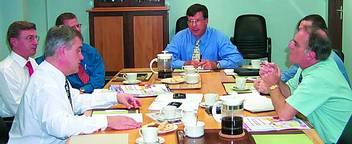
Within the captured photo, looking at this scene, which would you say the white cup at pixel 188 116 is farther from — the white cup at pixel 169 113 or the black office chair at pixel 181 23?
the black office chair at pixel 181 23

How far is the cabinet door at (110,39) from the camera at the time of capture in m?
6.18

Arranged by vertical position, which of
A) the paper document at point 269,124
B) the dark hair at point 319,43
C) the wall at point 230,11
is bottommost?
the paper document at point 269,124

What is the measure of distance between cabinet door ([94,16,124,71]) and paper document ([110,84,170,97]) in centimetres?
307

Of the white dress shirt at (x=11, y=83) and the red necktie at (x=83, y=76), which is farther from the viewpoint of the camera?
the red necktie at (x=83, y=76)

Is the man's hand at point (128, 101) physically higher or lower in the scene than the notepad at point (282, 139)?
higher

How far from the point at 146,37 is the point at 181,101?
11.7ft

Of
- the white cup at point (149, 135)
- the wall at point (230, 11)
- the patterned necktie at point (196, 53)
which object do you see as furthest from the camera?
the wall at point (230, 11)

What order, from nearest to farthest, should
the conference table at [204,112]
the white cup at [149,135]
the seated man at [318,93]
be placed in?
the white cup at [149,135] → the conference table at [204,112] → the seated man at [318,93]

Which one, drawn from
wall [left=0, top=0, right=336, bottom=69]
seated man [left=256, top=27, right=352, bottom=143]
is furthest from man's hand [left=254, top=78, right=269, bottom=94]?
wall [left=0, top=0, right=336, bottom=69]

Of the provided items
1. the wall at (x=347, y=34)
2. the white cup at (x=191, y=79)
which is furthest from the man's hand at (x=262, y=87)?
the wall at (x=347, y=34)

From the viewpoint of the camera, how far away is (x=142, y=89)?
306 cm

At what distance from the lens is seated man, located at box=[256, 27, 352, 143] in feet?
7.46

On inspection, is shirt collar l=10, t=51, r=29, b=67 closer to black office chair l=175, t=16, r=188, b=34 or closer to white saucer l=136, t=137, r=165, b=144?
white saucer l=136, t=137, r=165, b=144

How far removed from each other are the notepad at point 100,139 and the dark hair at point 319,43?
104 cm
